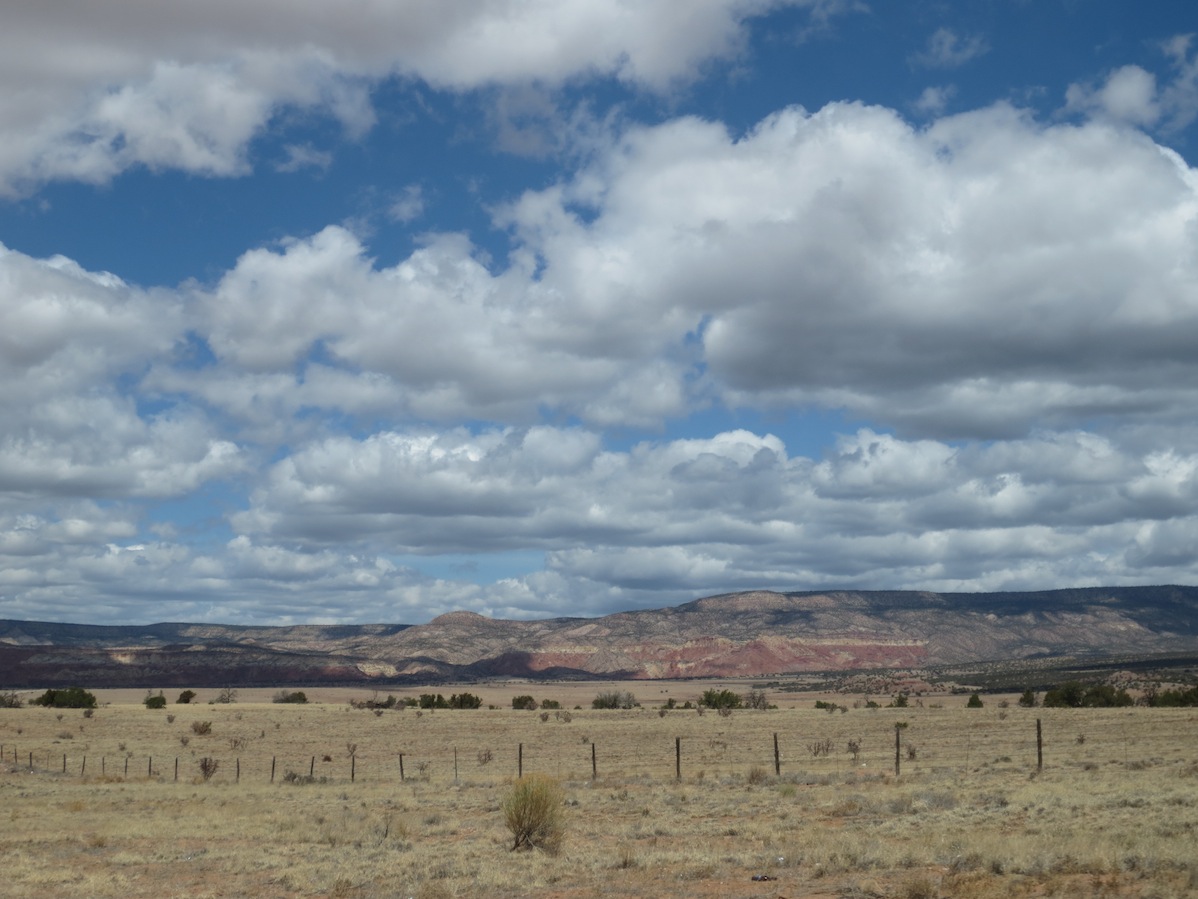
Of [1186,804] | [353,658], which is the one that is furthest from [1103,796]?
[353,658]

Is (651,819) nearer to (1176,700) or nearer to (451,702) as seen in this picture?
(1176,700)

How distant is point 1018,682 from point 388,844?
4327 inches

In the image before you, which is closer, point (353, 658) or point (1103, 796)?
point (1103, 796)

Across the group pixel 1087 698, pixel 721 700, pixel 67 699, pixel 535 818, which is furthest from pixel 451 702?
pixel 535 818

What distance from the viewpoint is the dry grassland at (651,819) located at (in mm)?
16953

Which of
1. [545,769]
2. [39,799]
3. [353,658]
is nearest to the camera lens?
[39,799]

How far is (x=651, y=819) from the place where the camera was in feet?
82.9

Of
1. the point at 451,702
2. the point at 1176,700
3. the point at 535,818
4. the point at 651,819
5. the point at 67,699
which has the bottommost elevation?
the point at 451,702

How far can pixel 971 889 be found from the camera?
14953mm

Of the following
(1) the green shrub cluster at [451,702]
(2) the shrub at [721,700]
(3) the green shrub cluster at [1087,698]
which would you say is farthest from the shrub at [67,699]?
(3) the green shrub cluster at [1087,698]

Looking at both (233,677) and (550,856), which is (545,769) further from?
(233,677)

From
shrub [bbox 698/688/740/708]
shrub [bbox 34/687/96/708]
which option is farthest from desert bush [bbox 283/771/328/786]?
shrub [bbox 34/687/96/708]

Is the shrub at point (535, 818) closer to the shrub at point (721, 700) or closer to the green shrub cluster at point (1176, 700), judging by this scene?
the green shrub cluster at point (1176, 700)

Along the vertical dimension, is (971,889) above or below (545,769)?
above
